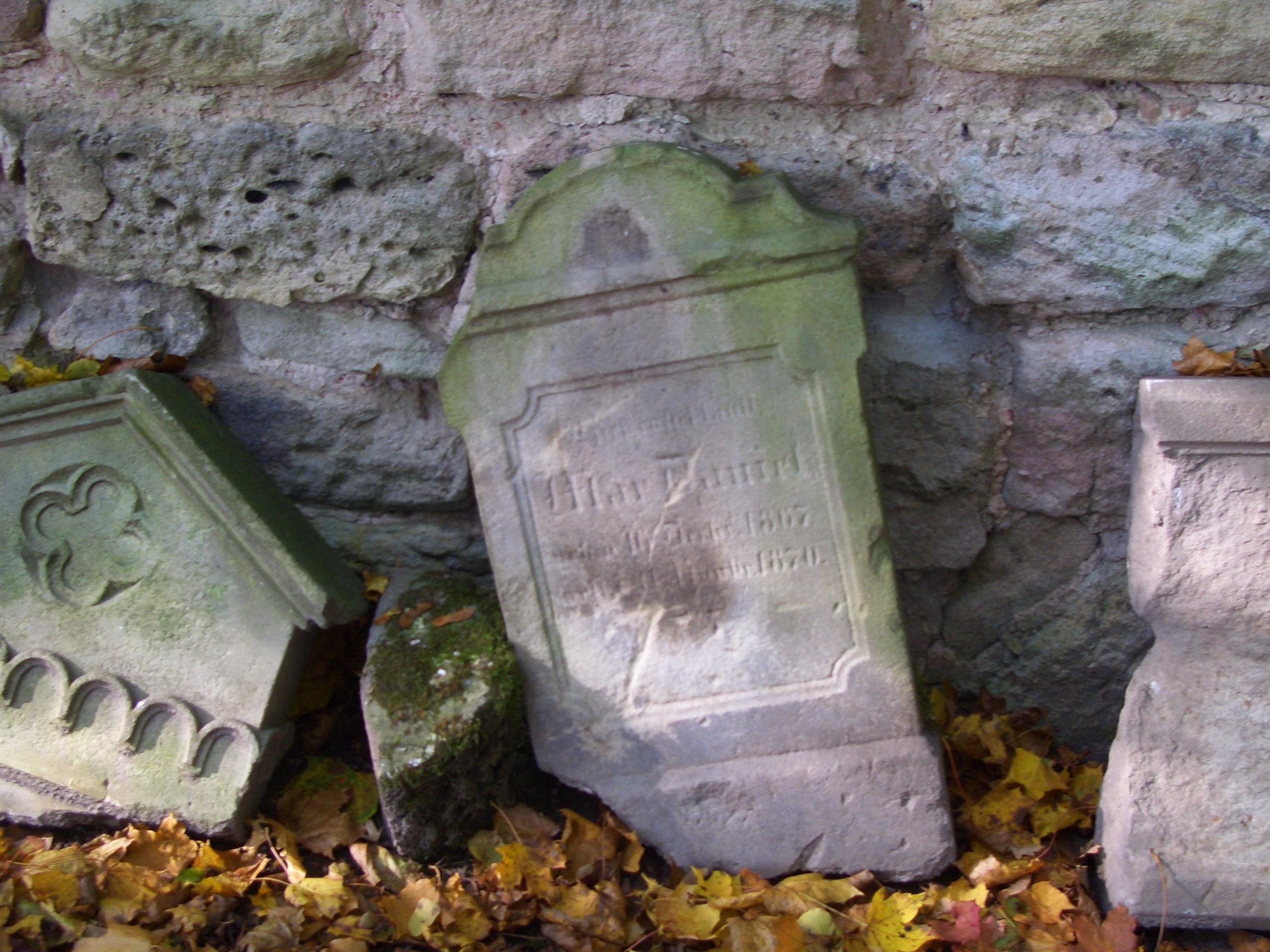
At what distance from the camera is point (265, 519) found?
203 cm

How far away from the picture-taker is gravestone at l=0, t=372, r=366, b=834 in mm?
2029

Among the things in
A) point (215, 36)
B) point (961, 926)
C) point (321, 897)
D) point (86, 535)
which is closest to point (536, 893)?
point (321, 897)

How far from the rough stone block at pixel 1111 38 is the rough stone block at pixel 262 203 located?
3.08 feet

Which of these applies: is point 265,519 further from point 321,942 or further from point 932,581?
point 932,581

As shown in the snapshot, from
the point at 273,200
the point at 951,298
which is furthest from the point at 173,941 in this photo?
the point at 951,298

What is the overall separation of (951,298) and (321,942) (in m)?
1.62

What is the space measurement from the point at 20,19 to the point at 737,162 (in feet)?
4.59

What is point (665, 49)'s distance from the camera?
200cm

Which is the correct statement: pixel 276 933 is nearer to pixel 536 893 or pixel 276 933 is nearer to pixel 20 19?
pixel 536 893

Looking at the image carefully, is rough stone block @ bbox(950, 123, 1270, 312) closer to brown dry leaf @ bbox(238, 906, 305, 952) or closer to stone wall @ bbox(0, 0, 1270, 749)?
stone wall @ bbox(0, 0, 1270, 749)

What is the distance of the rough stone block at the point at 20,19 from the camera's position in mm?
2111

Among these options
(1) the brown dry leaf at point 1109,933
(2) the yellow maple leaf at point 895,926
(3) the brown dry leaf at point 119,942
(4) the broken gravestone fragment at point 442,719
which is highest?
(4) the broken gravestone fragment at point 442,719

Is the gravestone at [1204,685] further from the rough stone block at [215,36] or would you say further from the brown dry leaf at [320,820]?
the rough stone block at [215,36]

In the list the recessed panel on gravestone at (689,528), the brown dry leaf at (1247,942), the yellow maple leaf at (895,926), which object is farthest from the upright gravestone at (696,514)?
the brown dry leaf at (1247,942)
